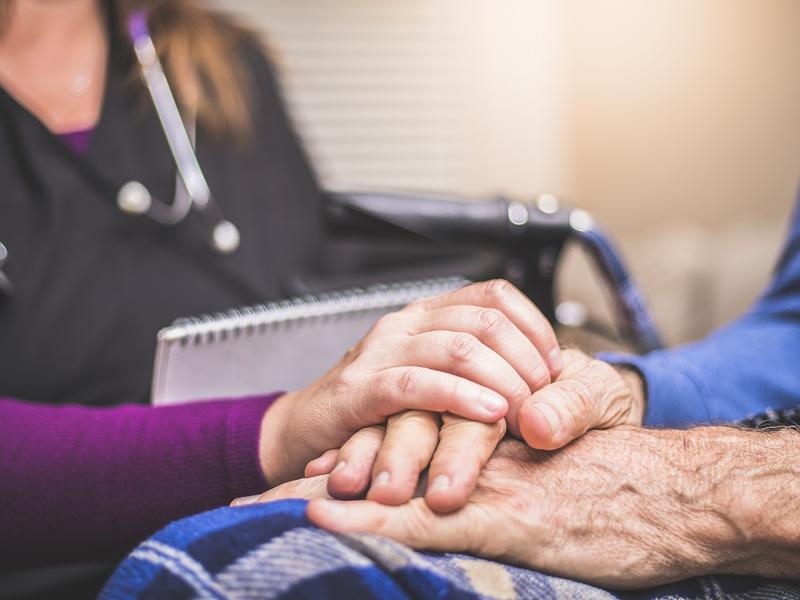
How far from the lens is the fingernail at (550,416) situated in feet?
1.38

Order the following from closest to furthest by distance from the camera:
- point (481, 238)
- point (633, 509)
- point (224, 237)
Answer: point (633, 509)
point (481, 238)
point (224, 237)

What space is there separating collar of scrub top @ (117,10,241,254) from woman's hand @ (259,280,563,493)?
1.32 ft

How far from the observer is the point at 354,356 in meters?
0.49

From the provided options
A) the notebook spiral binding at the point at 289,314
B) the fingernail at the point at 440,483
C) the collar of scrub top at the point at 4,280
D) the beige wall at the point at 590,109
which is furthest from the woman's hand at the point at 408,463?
the beige wall at the point at 590,109

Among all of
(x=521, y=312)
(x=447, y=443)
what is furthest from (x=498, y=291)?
(x=447, y=443)

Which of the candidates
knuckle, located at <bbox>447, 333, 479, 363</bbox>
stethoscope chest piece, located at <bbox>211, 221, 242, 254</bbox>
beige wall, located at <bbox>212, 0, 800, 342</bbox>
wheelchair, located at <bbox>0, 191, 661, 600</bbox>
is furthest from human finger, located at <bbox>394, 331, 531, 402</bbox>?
beige wall, located at <bbox>212, 0, 800, 342</bbox>

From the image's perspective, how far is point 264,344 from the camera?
1.90 ft

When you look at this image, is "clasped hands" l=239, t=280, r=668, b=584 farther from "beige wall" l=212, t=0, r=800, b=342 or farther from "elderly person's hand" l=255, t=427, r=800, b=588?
"beige wall" l=212, t=0, r=800, b=342

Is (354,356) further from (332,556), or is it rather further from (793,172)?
(793,172)

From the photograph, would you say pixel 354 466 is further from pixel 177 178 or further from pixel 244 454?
pixel 177 178

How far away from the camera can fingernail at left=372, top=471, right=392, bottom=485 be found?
0.38 meters

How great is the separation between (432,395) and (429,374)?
0.05ft

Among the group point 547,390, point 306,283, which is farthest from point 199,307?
point 547,390

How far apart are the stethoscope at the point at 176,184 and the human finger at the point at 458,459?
521mm
